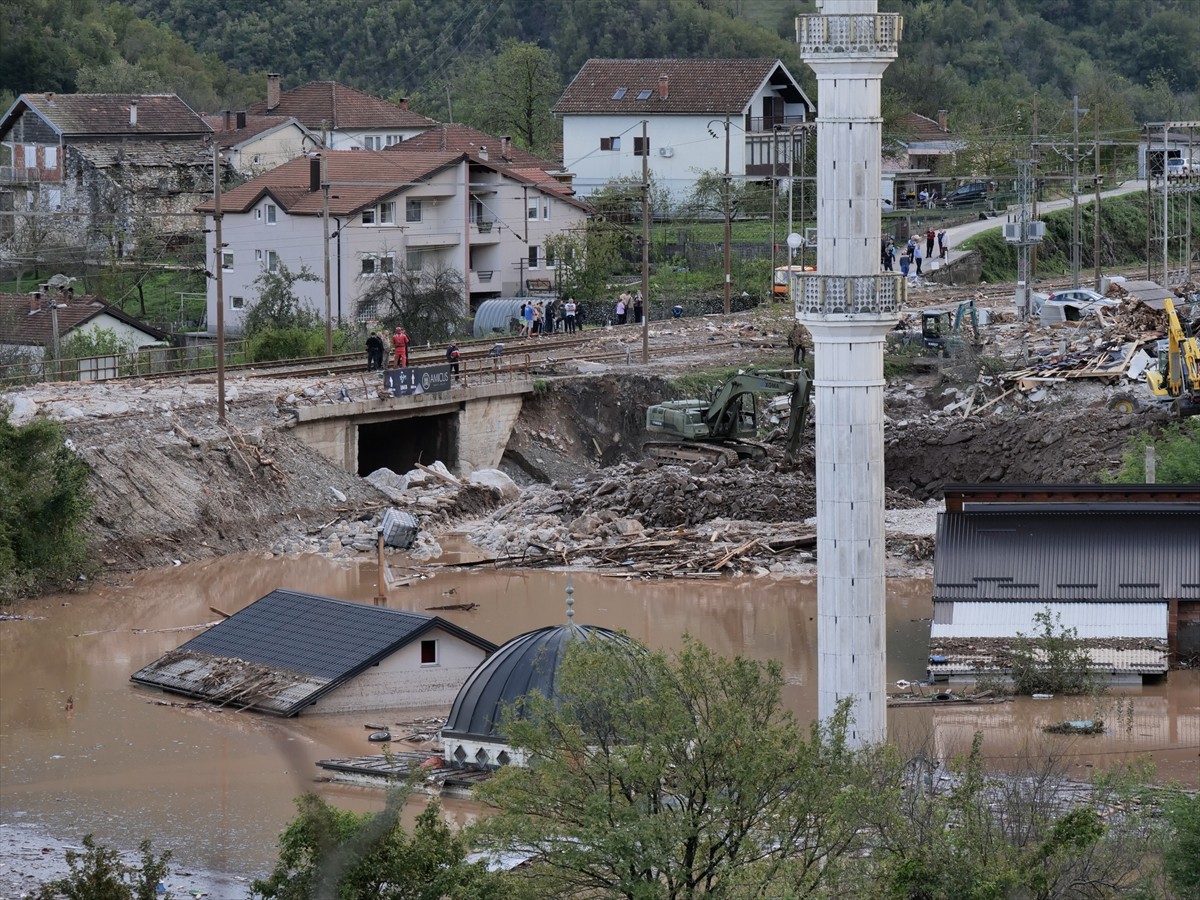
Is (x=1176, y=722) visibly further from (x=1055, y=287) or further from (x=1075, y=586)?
(x=1055, y=287)

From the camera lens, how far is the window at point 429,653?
107ft

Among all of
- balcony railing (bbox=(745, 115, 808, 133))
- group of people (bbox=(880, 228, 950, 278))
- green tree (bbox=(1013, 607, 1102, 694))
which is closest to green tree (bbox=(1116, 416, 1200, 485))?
green tree (bbox=(1013, 607, 1102, 694))

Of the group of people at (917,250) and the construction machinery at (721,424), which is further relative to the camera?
the group of people at (917,250)

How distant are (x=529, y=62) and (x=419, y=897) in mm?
81962

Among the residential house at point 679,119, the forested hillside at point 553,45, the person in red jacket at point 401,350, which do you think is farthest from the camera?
the forested hillside at point 553,45

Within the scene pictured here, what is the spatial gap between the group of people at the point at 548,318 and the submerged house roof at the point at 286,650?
28091 mm

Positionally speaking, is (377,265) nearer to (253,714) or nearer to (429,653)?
(429,653)

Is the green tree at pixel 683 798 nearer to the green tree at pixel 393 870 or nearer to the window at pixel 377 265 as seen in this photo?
the green tree at pixel 393 870

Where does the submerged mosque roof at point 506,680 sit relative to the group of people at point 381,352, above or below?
below

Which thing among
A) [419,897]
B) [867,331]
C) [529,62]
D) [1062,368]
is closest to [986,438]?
[1062,368]

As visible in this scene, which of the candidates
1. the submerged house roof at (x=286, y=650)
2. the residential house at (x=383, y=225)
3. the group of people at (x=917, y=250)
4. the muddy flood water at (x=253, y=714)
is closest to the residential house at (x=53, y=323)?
the residential house at (x=383, y=225)

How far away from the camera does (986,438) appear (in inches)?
1959

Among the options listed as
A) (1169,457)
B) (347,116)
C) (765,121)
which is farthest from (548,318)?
(347,116)

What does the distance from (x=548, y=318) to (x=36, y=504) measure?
2602 cm
